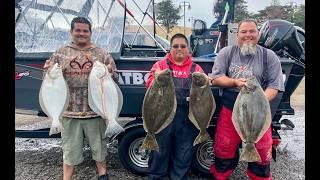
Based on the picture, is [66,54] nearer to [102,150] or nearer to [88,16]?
[102,150]

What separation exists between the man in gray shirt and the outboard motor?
1.16 meters

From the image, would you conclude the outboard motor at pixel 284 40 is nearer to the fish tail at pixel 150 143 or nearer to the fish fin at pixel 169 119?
the fish fin at pixel 169 119

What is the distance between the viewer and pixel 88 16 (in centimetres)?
552

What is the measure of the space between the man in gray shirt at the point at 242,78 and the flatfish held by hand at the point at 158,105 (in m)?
0.53

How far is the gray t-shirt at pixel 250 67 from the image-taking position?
12.9ft

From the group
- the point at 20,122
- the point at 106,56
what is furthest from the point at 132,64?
the point at 20,122

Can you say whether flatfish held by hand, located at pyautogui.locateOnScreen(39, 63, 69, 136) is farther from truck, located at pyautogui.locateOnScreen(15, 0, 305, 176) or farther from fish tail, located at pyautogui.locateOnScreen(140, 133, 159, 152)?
truck, located at pyautogui.locateOnScreen(15, 0, 305, 176)

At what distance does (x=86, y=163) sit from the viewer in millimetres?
5629

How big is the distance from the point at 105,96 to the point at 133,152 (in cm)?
141

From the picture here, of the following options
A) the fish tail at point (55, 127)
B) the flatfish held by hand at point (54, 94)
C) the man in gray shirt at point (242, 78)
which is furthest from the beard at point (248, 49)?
the fish tail at point (55, 127)

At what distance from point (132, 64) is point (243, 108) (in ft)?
5.58

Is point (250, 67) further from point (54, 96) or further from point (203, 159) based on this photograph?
point (54, 96)
